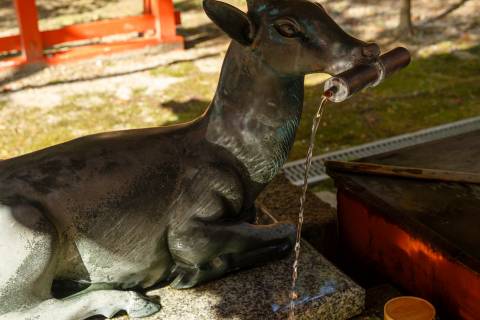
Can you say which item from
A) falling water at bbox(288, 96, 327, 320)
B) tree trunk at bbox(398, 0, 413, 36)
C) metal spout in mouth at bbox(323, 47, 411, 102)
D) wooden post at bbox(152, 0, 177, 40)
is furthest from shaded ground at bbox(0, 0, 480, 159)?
metal spout in mouth at bbox(323, 47, 411, 102)

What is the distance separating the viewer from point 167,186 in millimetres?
2688

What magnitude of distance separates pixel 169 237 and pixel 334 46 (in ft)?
3.44

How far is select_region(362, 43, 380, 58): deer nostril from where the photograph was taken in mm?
2373

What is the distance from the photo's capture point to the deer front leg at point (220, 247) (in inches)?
107

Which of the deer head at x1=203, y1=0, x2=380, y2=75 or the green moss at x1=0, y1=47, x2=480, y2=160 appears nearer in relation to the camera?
the deer head at x1=203, y1=0, x2=380, y2=75

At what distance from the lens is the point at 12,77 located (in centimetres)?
765

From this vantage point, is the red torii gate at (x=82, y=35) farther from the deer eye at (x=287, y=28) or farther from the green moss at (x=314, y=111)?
the deer eye at (x=287, y=28)

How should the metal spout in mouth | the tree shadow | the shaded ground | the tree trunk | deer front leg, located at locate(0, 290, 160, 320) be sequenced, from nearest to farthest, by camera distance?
1. the metal spout in mouth
2. deer front leg, located at locate(0, 290, 160, 320)
3. the shaded ground
4. the tree shadow
5. the tree trunk

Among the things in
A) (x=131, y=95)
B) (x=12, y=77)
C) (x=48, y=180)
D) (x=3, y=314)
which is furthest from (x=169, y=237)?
(x=12, y=77)

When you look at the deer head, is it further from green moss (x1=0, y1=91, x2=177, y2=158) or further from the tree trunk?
the tree trunk

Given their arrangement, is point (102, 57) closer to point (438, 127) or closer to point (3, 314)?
point (438, 127)

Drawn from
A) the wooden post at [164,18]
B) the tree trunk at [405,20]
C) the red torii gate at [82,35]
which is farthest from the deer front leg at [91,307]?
the tree trunk at [405,20]

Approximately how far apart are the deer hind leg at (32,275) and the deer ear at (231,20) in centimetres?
100

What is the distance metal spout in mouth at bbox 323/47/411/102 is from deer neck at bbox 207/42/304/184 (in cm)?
29
